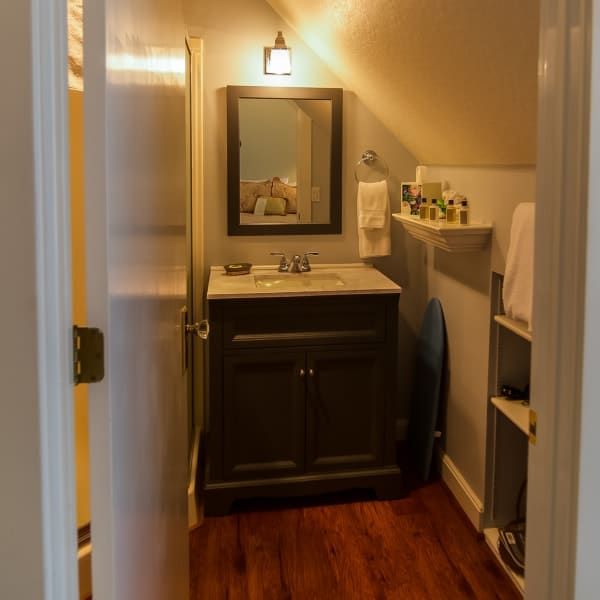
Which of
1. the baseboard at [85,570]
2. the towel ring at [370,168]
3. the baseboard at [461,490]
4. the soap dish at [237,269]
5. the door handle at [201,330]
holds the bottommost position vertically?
the baseboard at [461,490]

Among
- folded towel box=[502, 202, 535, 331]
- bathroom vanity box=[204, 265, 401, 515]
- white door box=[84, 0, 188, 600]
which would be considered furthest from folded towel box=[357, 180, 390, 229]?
white door box=[84, 0, 188, 600]

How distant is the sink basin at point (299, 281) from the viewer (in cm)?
285

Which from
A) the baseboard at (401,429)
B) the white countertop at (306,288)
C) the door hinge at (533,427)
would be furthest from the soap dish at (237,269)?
→ the door hinge at (533,427)

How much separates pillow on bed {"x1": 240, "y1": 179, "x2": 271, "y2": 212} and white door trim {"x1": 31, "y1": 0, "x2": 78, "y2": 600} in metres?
2.34

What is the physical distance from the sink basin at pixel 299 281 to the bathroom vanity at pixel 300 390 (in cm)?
3

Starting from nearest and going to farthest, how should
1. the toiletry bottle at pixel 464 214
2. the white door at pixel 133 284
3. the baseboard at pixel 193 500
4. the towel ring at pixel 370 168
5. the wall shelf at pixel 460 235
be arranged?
the white door at pixel 133 284 < the wall shelf at pixel 460 235 < the toiletry bottle at pixel 464 214 < the baseboard at pixel 193 500 < the towel ring at pixel 370 168

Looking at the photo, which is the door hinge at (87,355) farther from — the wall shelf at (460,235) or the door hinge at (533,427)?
the wall shelf at (460,235)

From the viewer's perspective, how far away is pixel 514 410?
2291 millimetres

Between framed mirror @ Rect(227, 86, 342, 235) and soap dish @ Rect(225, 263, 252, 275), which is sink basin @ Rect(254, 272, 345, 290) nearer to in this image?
soap dish @ Rect(225, 263, 252, 275)

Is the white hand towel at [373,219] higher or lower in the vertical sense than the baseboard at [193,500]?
higher

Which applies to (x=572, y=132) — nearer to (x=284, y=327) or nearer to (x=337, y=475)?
(x=284, y=327)

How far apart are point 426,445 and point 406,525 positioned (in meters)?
0.44


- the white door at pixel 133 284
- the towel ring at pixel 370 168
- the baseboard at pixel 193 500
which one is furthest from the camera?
the towel ring at pixel 370 168

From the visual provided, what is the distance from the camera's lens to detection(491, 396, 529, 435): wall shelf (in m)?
2.20
